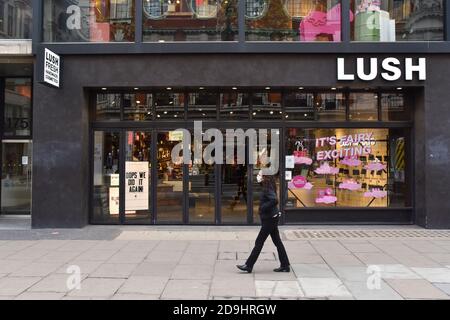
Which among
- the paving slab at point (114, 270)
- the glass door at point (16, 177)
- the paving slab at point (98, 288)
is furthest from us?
the glass door at point (16, 177)

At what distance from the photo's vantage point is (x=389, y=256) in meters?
9.34

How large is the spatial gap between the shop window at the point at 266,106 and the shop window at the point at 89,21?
Result: 3684 millimetres

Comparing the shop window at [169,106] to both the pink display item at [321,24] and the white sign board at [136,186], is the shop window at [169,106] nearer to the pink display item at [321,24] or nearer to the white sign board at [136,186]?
the white sign board at [136,186]

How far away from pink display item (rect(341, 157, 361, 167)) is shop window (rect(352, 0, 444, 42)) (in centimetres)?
319

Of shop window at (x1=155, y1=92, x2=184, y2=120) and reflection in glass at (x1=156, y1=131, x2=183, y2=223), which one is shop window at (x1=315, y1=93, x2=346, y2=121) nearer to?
shop window at (x1=155, y1=92, x2=184, y2=120)

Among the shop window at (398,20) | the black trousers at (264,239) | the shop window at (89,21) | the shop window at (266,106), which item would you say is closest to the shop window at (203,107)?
the shop window at (266,106)

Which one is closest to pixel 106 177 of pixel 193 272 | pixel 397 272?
pixel 193 272

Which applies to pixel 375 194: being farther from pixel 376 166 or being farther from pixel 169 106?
pixel 169 106

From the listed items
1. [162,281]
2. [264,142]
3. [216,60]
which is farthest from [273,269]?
[216,60]

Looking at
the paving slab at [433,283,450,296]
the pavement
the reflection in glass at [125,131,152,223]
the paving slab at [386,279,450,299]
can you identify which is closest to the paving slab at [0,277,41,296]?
the pavement

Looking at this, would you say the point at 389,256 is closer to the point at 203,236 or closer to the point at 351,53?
the point at 203,236

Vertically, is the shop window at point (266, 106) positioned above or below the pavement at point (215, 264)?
above

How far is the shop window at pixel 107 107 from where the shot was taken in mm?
13438

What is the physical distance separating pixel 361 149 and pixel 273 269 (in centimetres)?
626
